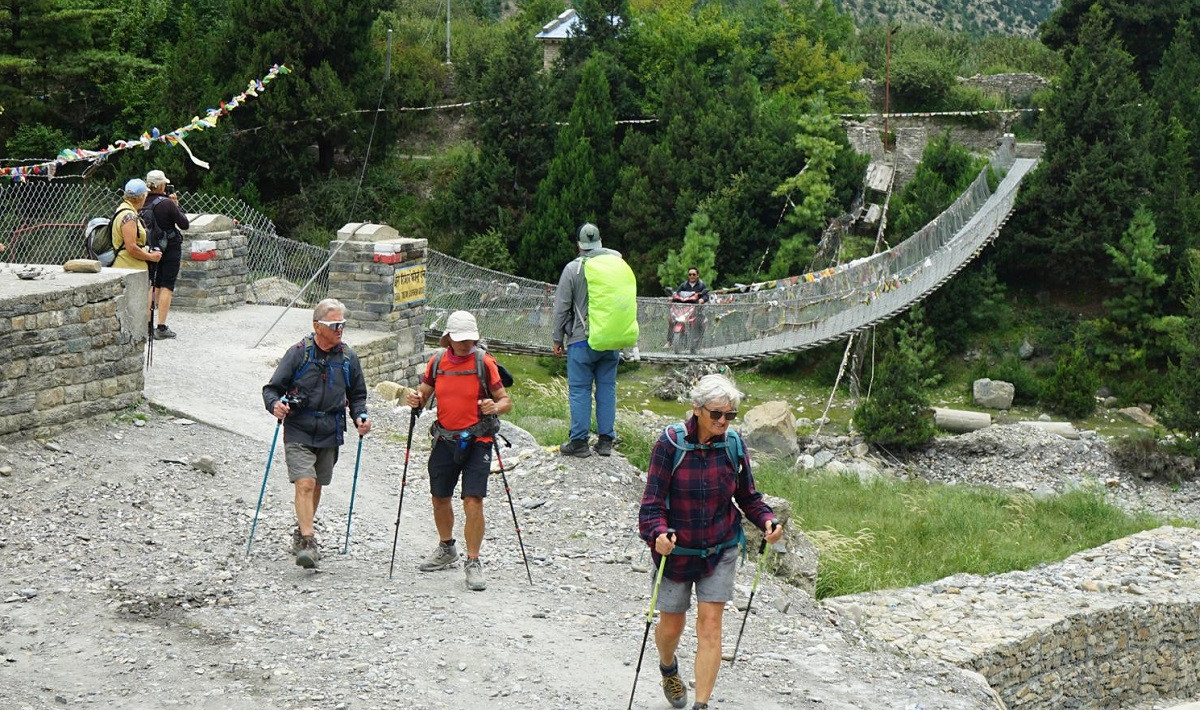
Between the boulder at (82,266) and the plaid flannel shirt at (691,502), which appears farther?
the boulder at (82,266)

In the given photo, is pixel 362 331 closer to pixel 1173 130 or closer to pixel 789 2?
pixel 1173 130

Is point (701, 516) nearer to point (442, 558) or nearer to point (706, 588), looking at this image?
point (706, 588)

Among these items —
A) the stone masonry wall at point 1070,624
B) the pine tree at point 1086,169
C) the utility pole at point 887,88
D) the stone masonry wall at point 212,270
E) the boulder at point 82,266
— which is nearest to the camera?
the stone masonry wall at point 1070,624

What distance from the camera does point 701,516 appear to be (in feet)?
17.2

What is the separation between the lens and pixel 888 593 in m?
9.48

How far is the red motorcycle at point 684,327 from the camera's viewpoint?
53.0 feet

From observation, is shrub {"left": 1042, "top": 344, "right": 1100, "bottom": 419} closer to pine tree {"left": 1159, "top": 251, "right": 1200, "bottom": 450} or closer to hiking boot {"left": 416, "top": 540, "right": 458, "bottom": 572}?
pine tree {"left": 1159, "top": 251, "right": 1200, "bottom": 450}

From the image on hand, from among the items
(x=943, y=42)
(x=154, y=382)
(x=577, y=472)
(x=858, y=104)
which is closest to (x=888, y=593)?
(x=577, y=472)

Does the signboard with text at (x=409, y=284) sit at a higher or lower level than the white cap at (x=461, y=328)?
lower

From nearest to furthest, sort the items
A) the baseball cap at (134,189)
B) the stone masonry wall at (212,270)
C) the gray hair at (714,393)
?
the gray hair at (714,393)
the baseball cap at (134,189)
the stone masonry wall at (212,270)

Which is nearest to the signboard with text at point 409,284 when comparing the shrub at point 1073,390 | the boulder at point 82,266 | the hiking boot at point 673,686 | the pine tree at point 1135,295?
the boulder at point 82,266

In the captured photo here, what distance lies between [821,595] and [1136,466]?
10807mm

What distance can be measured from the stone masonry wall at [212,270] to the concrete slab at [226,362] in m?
0.13

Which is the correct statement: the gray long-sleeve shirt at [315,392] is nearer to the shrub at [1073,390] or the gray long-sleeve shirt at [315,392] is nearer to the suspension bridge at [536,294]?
the suspension bridge at [536,294]
